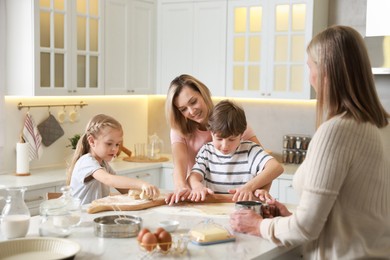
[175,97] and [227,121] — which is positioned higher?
[175,97]

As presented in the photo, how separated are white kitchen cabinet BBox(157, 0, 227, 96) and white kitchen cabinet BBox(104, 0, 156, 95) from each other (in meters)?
0.10

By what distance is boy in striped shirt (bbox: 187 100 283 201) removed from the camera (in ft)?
9.46

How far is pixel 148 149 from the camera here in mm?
5449

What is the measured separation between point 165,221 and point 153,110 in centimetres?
382

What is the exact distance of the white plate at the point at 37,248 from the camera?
1986mm

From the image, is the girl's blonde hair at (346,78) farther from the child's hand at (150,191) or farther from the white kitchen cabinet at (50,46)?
the white kitchen cabinet at (50,46)

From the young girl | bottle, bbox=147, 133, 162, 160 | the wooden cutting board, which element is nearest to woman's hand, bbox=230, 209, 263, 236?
the wooden cutting board

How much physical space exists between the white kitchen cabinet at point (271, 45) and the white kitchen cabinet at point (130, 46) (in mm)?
813

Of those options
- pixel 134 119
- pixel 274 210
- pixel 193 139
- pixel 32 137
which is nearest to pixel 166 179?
pixel 134 119

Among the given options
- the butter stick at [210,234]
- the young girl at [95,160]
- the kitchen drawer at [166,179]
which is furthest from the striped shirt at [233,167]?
the kitchen drawer at [166,179]

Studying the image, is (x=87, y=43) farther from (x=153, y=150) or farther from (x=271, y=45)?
(x=271, y=45)

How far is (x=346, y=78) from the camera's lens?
2.00 m

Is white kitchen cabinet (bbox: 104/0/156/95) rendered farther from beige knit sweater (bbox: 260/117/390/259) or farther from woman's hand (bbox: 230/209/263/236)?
beige knit sweater (bbox: 260/117/390/259)

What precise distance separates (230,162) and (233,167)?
0.03 meters
